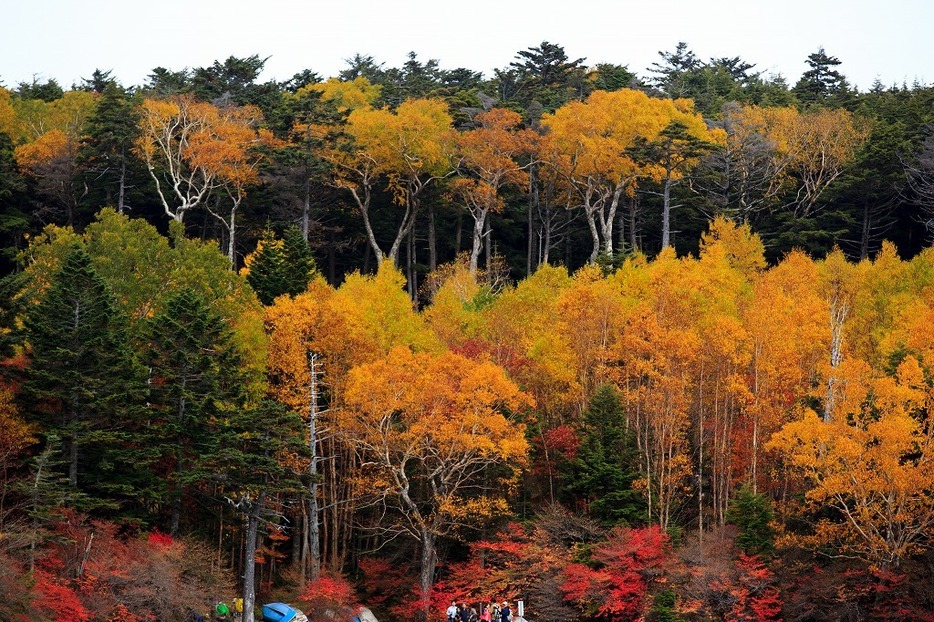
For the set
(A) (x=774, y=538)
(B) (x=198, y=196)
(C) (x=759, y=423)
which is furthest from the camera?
(B) (x=198, y=196)

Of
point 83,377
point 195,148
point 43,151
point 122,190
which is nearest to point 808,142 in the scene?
point 195,148

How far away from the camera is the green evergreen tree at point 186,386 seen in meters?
39.7

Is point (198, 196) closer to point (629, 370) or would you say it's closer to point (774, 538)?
point (629, 370)

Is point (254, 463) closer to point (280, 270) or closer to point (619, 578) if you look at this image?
point (619, 578)

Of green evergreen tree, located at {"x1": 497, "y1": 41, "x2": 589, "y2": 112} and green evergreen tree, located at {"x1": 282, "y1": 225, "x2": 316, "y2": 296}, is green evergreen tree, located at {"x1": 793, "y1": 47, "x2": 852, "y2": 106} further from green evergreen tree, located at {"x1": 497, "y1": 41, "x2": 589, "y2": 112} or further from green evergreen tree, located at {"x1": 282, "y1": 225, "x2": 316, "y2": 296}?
green evergreen tree, located at {"x1": 282, "y1": 225, "x2": 316, "y2": 296}

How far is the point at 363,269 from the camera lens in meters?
69.3

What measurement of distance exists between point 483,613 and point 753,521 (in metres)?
10.3

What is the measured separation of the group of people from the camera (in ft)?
117

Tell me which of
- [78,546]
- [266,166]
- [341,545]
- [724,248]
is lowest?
[341,545]

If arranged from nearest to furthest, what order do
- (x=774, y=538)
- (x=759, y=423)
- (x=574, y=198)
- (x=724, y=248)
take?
(x=774, y=538)
(x=759, y=423)
(x=724, y=248)
(x=574, y=198)

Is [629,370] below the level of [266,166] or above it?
below

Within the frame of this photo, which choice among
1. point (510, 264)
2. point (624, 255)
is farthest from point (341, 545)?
point (510, 264)

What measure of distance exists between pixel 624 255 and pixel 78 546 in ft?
110

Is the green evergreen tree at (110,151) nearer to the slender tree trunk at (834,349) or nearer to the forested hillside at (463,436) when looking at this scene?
the forested hillside at (463,436)
